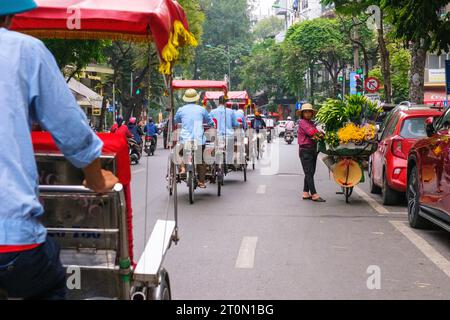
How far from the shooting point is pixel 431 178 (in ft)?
27.4

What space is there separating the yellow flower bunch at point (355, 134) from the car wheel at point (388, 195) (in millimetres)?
716

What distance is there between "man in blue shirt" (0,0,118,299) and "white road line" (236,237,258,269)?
4.54m

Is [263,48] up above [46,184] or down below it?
above

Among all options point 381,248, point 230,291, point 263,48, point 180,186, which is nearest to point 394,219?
point 381,248

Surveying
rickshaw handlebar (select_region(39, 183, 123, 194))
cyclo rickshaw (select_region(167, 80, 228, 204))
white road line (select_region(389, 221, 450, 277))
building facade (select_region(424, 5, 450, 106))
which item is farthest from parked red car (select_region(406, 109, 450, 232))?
building facade (select_region(424, 5, 450, 106))

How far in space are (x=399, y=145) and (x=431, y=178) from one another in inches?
128

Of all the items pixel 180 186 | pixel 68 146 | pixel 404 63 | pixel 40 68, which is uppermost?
pixel 404 63

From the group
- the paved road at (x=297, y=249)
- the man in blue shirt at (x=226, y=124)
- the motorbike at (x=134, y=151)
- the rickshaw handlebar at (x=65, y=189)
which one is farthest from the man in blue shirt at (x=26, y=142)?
the motorbike at (x=134, y=151)

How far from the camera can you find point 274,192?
1420cm

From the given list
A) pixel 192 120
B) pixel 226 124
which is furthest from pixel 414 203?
pixel 226 124

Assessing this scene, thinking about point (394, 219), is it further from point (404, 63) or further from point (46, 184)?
point (404, 63)

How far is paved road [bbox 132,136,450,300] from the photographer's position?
242 inches
